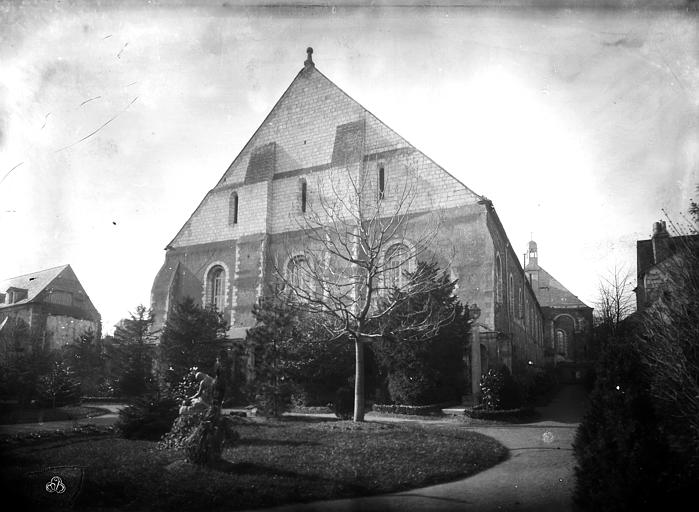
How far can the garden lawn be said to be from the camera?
7410mm

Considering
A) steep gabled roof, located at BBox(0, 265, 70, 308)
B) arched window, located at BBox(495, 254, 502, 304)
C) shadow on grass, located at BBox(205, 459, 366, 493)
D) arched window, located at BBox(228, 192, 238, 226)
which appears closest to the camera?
shadow on grass, located at BBox(205, 459, 366, 493)

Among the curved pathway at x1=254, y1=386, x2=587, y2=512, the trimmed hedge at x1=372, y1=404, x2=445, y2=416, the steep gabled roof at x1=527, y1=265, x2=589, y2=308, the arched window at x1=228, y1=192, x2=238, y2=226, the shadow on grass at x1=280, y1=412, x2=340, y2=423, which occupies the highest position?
the arched window at x1=228, y1=192, x2=238, y2=226

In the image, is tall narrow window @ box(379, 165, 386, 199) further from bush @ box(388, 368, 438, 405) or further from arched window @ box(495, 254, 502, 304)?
bush @ box(388, 368, 438, 405)

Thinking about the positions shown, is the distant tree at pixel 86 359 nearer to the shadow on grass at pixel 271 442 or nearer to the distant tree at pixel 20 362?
the distant tree at pixel 20 362

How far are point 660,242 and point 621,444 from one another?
15.6ft

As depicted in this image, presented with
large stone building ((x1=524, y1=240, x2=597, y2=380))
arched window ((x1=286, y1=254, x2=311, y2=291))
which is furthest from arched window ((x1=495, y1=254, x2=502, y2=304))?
arched window ((x1=286, y1=254, x2=311, y2=291))

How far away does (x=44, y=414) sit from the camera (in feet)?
38.3

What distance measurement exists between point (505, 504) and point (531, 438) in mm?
4384

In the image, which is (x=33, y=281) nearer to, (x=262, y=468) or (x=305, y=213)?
(x=262, y=468)

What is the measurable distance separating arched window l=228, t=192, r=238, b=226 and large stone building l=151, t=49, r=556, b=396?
52 millimetres

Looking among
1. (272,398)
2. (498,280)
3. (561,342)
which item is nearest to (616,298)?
(498,280)

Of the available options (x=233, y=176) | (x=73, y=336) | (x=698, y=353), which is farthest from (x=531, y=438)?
(x=233, y=176)

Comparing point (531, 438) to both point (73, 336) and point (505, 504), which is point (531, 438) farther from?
point (73, 336)

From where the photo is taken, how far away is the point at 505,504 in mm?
7242
